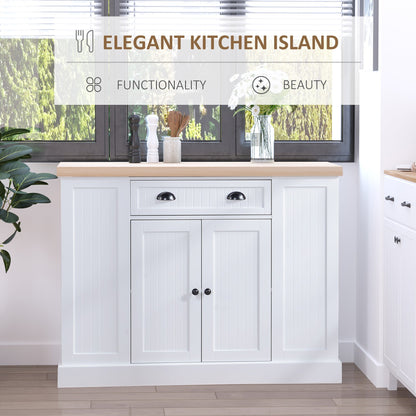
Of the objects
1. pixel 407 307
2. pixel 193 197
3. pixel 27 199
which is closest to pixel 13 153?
pixel 27 199

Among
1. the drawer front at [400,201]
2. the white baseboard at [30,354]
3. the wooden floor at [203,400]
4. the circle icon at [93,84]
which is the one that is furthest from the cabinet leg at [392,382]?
the circle icon at [93,84]

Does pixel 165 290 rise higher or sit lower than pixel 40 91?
lower

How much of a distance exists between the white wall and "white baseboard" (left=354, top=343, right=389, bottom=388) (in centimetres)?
82

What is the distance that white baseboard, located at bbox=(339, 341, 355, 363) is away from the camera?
12.4ft

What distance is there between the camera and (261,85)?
3590mm

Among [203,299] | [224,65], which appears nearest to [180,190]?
[203,299]

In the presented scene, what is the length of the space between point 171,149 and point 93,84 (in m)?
0.51

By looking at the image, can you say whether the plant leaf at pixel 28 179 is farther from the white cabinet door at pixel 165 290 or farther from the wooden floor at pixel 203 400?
the wooden floor at pixel 203 400

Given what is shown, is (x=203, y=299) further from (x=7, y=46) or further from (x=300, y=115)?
(x=7, y=46)

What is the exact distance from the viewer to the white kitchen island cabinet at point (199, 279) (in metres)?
3.32

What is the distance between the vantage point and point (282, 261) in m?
3.38

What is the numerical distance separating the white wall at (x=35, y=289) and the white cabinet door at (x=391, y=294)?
0.59 metres

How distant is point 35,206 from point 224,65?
43.6 inches

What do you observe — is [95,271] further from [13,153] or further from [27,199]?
[13,153]
